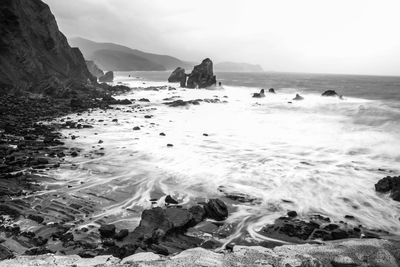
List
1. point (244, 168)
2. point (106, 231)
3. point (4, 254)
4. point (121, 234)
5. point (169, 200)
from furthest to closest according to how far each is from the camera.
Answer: point (244, 168) < point (169, 200) < point (106, 231) < point (121, 234) < point (4, 254)

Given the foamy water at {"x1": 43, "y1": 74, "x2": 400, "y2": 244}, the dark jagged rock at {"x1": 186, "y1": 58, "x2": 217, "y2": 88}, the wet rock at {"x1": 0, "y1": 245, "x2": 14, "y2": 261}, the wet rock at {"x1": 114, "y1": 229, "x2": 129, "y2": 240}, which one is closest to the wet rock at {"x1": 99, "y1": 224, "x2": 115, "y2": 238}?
the wet rock at {"x1": 114, "y1": 229, "x2": 129, "y2": 240}

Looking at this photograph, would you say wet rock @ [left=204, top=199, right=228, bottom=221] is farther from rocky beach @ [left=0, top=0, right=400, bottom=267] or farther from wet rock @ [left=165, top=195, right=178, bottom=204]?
wet rock @ [left=165, top=195, right=178, bottom=204]

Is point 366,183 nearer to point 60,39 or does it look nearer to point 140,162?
point 140,162

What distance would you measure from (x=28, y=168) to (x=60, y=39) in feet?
180

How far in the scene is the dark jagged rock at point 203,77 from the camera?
79.3 meters

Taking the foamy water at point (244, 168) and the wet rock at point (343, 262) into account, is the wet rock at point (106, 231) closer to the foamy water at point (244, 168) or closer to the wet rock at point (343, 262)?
the foamy water at point (244, 168)

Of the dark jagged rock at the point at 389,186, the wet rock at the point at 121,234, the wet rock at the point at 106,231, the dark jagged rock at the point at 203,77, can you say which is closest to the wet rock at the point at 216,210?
the wet rock at the point at 121,234

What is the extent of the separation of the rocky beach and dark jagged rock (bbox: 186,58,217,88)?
50.9 metres

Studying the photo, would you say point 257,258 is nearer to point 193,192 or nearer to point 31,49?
point 193,192

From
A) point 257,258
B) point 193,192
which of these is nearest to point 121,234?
point 257,258

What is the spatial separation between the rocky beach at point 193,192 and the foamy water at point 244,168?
81 millimetres

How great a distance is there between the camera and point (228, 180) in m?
14.1

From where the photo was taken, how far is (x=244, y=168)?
15.9 metres

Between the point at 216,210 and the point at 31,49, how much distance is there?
155 ft
